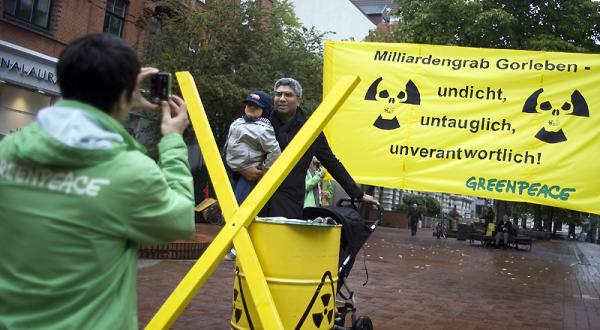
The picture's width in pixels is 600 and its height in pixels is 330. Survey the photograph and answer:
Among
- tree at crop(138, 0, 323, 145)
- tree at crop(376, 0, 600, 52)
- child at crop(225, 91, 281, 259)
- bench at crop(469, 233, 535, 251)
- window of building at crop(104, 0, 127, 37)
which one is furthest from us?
bench at crop(469, 233, 535, 251)

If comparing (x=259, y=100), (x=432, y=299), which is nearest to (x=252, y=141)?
(x=259, y=100)

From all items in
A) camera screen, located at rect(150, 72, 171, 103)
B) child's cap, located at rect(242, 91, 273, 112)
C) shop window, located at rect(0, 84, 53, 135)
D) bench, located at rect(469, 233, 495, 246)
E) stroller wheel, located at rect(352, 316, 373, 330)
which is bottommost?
bench, located at rect(469, 233, 495, 246)

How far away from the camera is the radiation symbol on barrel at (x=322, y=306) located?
3.23 meters

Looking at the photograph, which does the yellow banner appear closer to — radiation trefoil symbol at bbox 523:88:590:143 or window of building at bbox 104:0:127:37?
radiation trefoil symbol at bbox 523:88:590:143

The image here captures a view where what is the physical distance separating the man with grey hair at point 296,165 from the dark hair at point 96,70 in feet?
6.91

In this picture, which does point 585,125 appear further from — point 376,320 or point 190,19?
point 190,19

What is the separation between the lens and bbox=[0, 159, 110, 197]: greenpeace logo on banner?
5.09 feet

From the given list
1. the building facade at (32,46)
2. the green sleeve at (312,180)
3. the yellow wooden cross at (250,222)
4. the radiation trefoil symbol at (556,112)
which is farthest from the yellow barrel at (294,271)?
Result: the building facade at (32,46)

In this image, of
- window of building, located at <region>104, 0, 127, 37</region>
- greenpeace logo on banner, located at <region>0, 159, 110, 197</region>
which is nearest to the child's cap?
greenpeace logo on banner, located at <region>0, 159, 110, 197</region>

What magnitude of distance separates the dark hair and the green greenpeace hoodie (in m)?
0.05

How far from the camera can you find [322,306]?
3340 millimetres

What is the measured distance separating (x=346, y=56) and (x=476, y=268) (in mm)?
10204

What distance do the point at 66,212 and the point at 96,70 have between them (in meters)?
0.38

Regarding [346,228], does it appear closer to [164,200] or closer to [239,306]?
[239,306]
